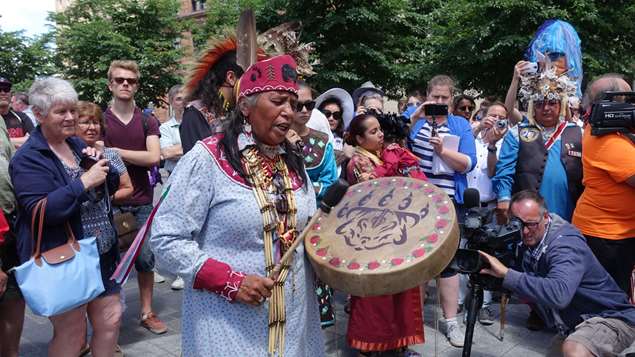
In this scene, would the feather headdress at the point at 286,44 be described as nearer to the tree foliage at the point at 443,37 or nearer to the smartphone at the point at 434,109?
the smartphone at the point at 434,109

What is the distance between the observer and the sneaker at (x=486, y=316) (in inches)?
188

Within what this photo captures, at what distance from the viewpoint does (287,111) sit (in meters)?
2.22

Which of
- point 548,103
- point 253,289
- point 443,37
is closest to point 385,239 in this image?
point 253,289

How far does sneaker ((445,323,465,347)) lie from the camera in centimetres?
432

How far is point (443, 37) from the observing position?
1936cm

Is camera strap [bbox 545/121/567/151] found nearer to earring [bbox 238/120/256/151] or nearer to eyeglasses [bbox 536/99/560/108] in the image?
eyeglasses [bbox 536/99/560/108]

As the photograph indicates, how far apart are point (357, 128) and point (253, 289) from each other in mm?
2461

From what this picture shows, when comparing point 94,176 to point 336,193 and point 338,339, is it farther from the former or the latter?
point 338,339

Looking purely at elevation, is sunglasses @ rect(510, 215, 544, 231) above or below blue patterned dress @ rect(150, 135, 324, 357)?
below

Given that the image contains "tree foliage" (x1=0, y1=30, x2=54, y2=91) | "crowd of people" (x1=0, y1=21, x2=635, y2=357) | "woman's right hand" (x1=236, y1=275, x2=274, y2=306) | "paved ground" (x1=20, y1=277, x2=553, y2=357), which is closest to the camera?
"woman's right hand" (x1=236, y1=275, x2=274, y2=306)

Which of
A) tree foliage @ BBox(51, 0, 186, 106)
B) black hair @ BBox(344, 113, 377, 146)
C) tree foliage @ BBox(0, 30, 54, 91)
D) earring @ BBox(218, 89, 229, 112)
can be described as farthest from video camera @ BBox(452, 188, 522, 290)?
tree foliage @ BBox(0, 30, 54, 91)

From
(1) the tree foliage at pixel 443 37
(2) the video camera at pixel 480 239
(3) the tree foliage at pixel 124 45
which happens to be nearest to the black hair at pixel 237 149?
(2) the video camera at pixel 480 239

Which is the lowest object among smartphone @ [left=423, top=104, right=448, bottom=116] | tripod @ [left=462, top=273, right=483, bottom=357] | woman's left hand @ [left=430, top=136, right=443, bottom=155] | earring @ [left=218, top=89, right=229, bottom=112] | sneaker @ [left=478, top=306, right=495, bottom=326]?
sneaker @ [left=478, top=306, right=495, bottom=326]

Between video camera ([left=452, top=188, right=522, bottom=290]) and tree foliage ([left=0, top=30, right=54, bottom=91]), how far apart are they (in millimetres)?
29055
